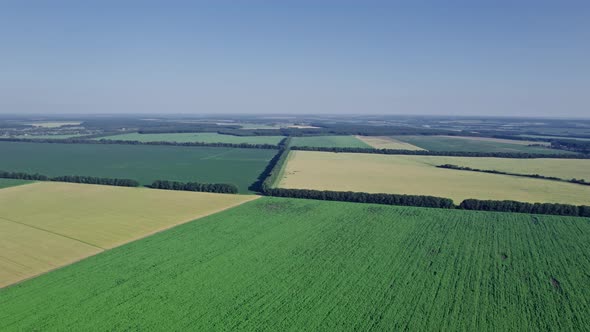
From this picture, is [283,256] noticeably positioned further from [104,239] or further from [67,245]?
[67,245]

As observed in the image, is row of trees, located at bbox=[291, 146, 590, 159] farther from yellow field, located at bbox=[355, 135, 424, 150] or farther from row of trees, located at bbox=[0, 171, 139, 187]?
row of trees, located at bbox=[0, 171, 139, 187]

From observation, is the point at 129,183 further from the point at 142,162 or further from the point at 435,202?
the point at 435,202

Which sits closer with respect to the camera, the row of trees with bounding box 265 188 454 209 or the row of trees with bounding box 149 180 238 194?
the row of trees with bounding box 265 188 454 209

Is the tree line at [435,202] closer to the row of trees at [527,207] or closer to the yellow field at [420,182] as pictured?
the row of trees at [527,207]

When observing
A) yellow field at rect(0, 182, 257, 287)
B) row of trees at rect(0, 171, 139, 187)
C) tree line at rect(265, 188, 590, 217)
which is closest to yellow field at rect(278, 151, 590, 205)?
tree line at rect(265, 188, 590, 217)

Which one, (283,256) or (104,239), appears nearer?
(283,256)

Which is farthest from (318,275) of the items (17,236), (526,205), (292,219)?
(526,205)

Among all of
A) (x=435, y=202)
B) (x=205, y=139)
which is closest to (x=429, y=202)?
(x=435, y=202)
